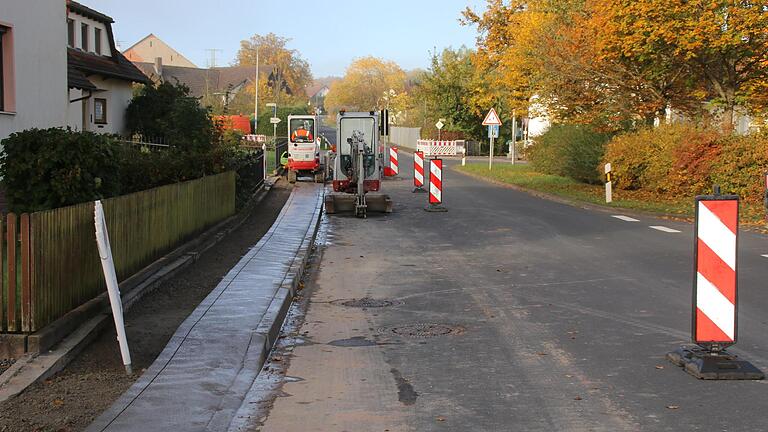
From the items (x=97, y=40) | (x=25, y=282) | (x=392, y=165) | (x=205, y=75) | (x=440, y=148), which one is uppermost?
(x=205, y=75)

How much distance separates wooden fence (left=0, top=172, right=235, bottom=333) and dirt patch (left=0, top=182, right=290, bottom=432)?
476mm

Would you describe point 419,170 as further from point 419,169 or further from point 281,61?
point 281,61

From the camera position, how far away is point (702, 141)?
2447 cm

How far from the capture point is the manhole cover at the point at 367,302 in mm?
10320

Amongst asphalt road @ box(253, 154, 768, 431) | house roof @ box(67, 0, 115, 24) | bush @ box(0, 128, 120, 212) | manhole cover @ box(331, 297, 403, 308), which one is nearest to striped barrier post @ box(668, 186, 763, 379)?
asphalt road @ box(253, 154, 768, 431)

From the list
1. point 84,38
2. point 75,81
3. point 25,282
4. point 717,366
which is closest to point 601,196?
point 75,81

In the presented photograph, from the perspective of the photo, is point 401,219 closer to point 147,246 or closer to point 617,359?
point 147,246

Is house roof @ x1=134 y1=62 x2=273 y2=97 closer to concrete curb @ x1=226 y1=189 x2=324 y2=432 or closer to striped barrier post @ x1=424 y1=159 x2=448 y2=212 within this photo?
striped barrier post @ x1=424 y1=159 x2=448 y2=212

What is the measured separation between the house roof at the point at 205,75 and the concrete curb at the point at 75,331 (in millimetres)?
87185

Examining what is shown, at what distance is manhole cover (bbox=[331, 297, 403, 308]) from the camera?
33.9ft

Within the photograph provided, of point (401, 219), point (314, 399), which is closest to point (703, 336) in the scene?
point (314, 399)

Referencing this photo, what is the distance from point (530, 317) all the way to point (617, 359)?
6.32 feet

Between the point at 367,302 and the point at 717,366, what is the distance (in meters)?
4.47

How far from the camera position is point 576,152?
3284 cm
